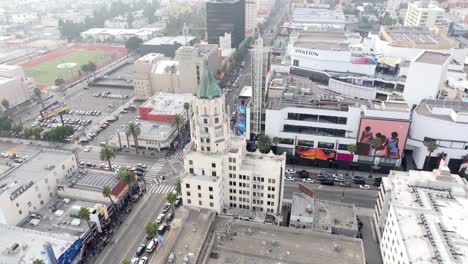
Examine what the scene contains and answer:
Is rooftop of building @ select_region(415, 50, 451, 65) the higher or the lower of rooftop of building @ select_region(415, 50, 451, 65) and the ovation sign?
the higher

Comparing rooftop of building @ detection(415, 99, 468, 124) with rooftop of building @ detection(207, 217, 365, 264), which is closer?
rooftop of building @ detection(207, 217, 365, 264)

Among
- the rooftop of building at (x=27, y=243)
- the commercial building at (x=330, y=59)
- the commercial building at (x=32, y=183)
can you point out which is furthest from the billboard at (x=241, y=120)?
the rooftop of building at (x=27, y=243)

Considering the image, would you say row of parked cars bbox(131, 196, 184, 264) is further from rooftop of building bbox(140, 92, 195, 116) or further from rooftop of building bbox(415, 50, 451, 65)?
rooftop of building bbox(415, 50, 451, 65)

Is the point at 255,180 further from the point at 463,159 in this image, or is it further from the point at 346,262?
the point at 463,159

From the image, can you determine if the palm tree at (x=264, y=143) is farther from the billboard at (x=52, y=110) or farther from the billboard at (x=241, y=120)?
the billboard at (x=52, y=110)

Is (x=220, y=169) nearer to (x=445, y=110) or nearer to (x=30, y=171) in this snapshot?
(x=30, y=171)

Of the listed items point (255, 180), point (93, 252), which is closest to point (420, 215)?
point (255, 180)

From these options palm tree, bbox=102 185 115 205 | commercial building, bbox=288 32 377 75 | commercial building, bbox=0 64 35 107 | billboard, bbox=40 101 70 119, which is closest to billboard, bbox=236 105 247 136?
commercial building, bbox=288 32 377 75
